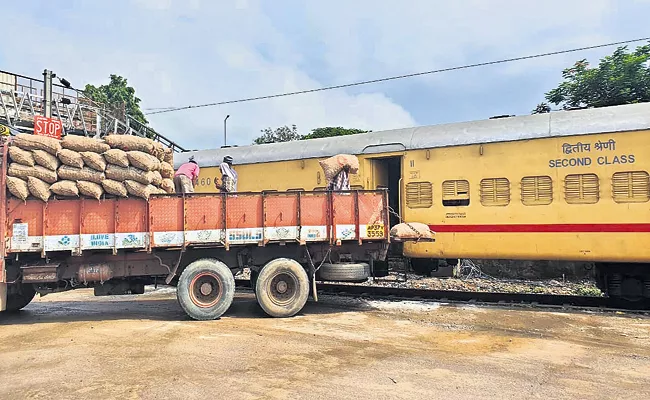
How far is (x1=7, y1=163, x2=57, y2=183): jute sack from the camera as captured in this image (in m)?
7.09

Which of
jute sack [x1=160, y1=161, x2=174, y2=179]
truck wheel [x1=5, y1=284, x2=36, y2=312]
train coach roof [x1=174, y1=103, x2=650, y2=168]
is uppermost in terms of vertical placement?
train coach roof [x1=174, y1=103, x2=650, y2=168]

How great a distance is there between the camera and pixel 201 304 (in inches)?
308

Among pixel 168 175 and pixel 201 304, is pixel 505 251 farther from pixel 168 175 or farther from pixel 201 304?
pixel 168 175

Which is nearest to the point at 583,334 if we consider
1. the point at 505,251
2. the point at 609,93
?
the point at 505,251

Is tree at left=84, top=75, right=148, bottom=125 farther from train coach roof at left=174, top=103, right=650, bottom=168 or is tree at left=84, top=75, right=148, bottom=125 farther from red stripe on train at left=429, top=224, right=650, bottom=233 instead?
red stripe on train at left=429, top=224, right=650, bottom=233

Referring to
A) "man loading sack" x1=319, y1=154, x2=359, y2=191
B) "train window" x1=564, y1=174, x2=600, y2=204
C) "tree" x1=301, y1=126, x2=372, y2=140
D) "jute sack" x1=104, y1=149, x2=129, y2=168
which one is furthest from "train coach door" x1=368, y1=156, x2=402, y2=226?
"tree" x1=301, y1=126, x2=372, y2=140

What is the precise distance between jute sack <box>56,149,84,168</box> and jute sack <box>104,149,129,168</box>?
0.39 meters

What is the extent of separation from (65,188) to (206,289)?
276cm

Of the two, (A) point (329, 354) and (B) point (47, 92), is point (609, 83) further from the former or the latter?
(B) point (47, 92)

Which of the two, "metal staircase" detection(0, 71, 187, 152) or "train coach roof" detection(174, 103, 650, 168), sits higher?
"metal staircase" detection(0, 71, 187, 152)

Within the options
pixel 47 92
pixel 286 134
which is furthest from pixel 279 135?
pixel 47 92

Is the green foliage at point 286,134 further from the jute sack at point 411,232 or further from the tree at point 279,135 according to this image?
the jute sack at point 411,232

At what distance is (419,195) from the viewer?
964 centimetres

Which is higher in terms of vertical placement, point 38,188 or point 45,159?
point 45,159
